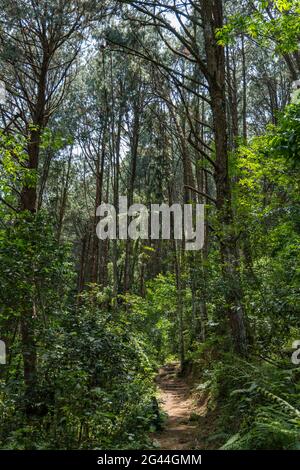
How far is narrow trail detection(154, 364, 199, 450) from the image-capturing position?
6133mm

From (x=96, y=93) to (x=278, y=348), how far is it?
1491cm

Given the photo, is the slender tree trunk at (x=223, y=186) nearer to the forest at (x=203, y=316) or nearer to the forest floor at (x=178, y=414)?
the forest at (x=203, y=316)

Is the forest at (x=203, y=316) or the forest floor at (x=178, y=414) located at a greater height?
the forest at (x=203, y=316)

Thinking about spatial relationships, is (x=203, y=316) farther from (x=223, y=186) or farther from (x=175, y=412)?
(x=223, y=186)

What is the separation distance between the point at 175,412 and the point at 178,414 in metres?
0.26

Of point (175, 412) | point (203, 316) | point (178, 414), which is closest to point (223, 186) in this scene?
point (178, 414)

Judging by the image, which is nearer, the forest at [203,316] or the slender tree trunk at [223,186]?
the forest at [203,316]

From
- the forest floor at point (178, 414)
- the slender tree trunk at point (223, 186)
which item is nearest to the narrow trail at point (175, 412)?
the forest floor at point (178, 414)

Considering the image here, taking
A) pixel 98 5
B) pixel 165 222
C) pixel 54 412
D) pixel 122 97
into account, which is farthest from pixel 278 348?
pixel 165 222

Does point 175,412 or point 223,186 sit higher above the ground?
point 223,186

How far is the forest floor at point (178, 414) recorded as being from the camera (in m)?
6.12

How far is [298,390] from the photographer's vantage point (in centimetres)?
505

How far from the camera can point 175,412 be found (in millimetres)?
8492

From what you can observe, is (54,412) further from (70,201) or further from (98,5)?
(70,201)
